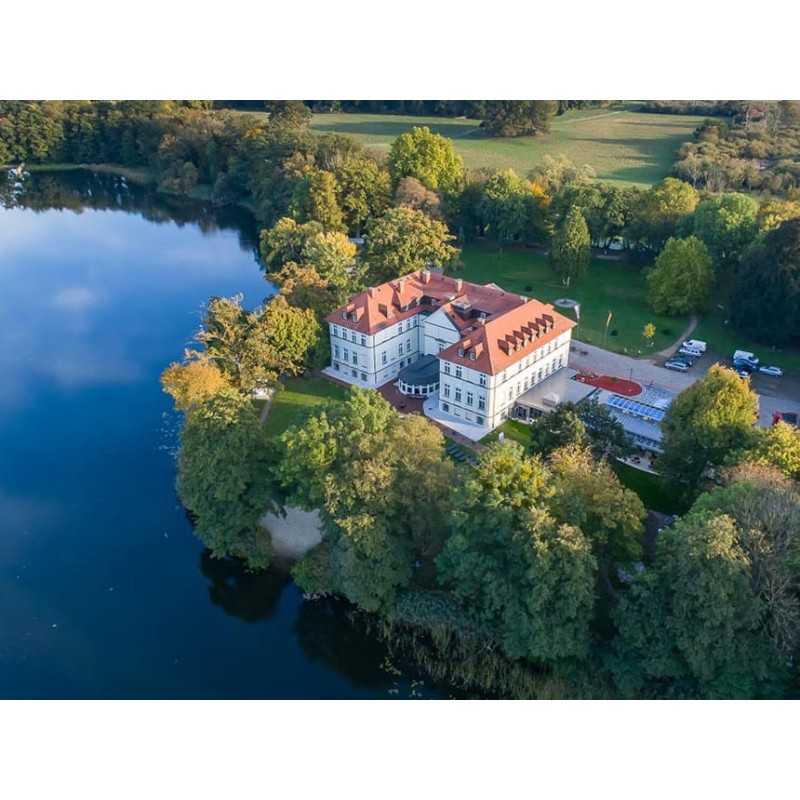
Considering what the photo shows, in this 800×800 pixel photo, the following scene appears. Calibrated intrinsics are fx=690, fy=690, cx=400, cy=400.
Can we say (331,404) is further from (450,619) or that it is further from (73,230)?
→ (73,230)

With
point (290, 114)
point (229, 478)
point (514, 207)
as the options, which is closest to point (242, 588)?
point (229, 478)

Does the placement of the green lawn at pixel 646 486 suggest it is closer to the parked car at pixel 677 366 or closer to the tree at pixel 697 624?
the tree at pixel 697 624

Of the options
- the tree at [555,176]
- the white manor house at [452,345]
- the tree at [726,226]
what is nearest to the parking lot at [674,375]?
the white manor house at [452,345]

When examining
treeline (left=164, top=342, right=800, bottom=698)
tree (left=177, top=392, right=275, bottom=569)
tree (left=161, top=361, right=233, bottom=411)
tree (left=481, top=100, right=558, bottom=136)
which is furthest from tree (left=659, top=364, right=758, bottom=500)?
tree (left=481, top=100, right=558, bottom=136)

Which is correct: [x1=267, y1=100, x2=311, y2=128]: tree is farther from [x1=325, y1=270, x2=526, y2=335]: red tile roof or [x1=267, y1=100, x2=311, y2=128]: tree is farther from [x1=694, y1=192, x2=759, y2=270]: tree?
[x1=694, y1=192, x2=759, y2=270]: tree

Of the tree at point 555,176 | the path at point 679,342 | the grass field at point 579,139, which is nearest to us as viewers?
the path at point 679,342

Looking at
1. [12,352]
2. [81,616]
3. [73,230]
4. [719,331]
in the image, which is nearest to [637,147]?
[719,331]
